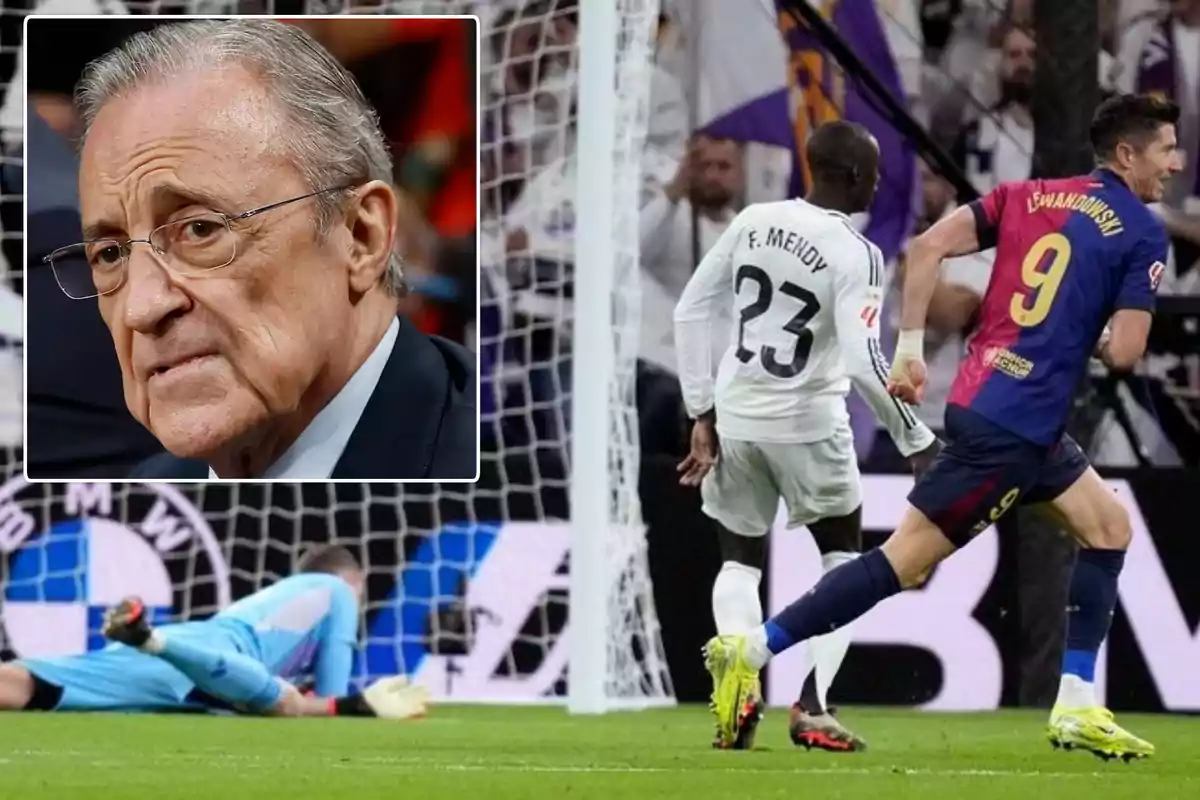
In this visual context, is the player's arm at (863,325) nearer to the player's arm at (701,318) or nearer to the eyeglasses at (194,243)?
the player's arm at (701,318)

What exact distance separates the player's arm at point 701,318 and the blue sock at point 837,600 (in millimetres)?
911

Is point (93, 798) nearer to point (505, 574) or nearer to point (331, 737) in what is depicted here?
point (331, 737)

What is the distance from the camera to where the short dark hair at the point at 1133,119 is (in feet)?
19.4

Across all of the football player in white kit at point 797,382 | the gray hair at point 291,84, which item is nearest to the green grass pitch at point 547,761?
the football player in white kit at point 797,382

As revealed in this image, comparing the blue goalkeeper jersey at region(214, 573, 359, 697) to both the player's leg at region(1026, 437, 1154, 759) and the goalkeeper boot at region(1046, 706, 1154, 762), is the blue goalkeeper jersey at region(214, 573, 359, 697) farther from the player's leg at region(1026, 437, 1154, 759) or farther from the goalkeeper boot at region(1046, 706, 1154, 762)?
the goalkeeper boot at region(1046, 706, 1154, 762)

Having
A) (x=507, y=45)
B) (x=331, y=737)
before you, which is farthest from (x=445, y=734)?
(x=507, y=45)

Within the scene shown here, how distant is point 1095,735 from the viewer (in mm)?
5727

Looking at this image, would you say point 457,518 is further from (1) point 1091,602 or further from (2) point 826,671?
(1) point 1091,602

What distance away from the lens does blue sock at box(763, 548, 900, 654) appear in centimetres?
579

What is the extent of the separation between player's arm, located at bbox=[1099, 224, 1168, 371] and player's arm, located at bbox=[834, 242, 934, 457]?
63 cm

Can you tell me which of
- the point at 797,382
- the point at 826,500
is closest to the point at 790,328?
the point at 797,382

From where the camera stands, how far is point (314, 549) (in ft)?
27.9

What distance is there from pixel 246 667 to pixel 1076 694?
2.84 metres

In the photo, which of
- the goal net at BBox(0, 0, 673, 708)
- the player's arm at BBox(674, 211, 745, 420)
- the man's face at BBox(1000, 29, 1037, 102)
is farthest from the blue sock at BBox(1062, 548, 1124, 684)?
the man's face at BBox(1000, 29, 1037, 102)
